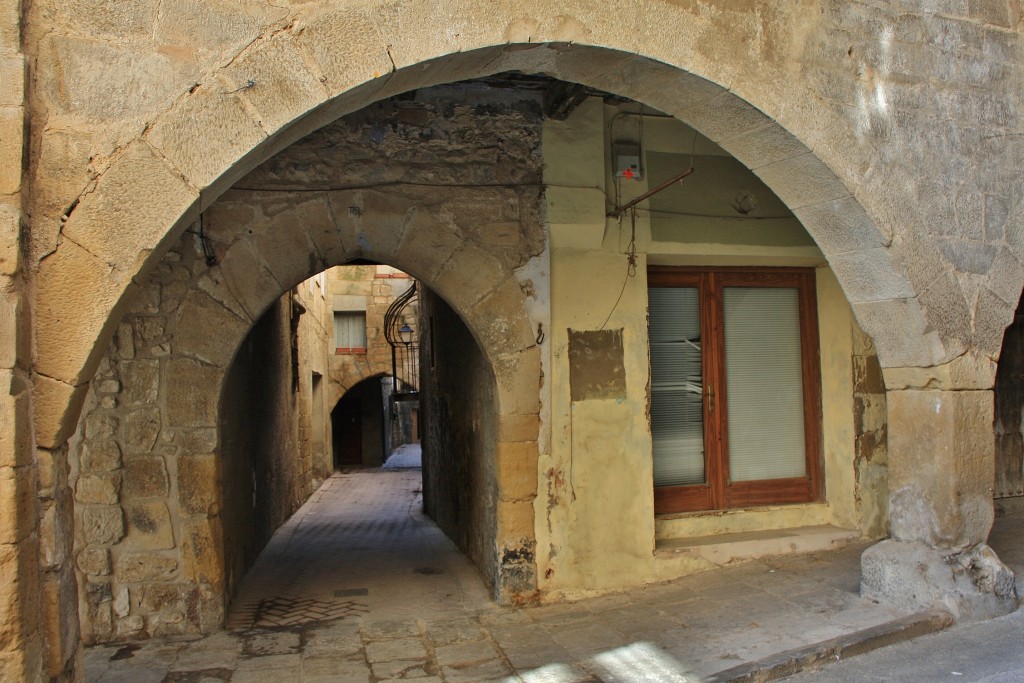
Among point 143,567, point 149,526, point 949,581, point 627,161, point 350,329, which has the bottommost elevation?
point 949,581

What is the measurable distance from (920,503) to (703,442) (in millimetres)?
1569

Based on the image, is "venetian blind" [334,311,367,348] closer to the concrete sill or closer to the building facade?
the building facade

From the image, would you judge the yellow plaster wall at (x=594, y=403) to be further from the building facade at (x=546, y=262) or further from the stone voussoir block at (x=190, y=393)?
the stone voussoir block at (x=190, y=393)

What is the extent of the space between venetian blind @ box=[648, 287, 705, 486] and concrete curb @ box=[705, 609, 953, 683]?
1.70m

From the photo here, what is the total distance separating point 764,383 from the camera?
5117 millimetres

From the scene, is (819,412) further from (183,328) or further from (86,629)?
(86,629)

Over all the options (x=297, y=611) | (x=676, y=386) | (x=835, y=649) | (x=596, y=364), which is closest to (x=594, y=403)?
(x=596, y=364)

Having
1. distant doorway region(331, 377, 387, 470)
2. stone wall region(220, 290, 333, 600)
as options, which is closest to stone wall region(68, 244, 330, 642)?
stone wall region(220, 290, 333, 600)

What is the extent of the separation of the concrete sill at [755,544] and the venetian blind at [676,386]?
42 centimetres

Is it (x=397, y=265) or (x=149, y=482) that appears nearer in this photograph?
(x=149, y=482)

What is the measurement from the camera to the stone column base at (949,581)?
3.44 metres

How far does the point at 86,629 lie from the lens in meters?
3.77

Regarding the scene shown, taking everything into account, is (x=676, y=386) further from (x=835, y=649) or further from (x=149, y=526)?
(x=149, y=526)

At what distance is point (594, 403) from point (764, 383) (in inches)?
55.8
